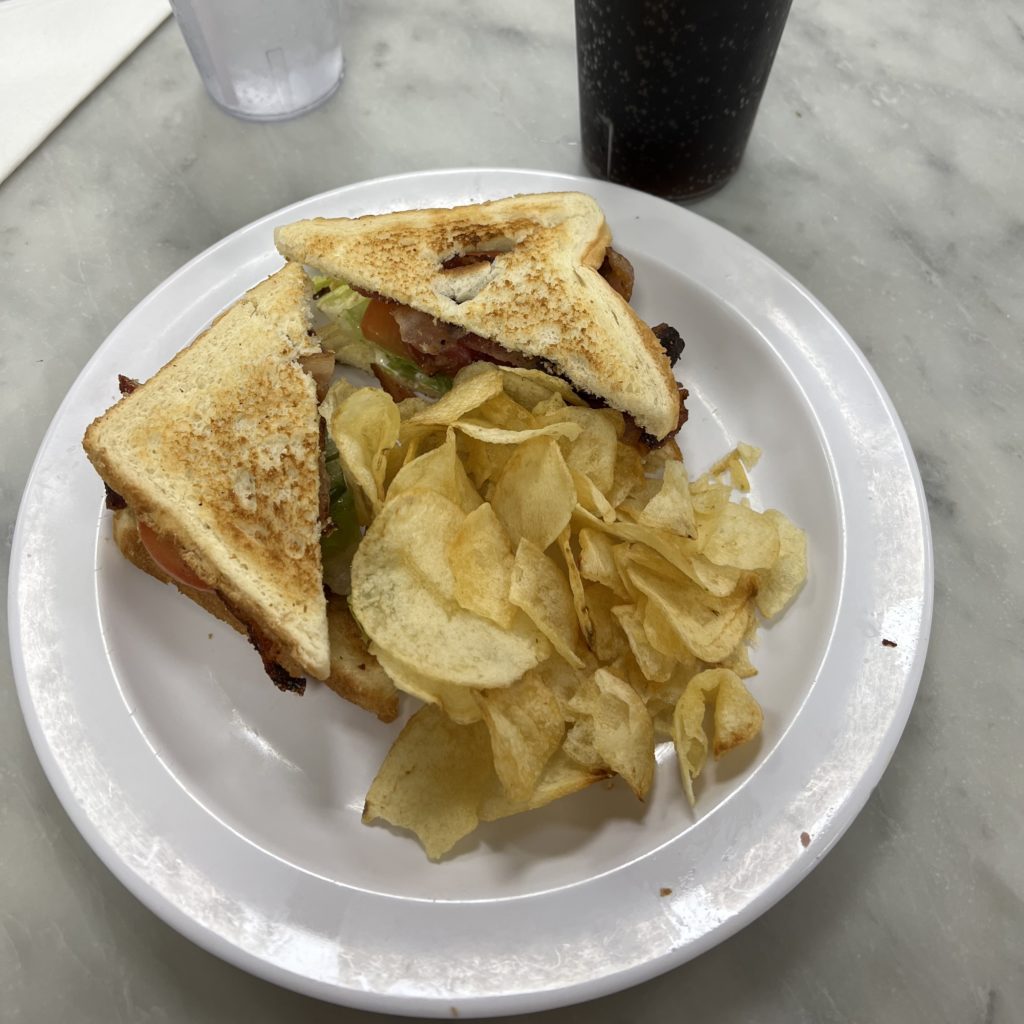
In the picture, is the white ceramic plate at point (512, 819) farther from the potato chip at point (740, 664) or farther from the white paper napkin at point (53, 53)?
the white paper napkin at point (53, 53)

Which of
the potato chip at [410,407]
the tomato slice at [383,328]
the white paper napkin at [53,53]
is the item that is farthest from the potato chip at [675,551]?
the white paper napkin at [53,53]

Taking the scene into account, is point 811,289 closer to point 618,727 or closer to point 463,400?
point 463,400

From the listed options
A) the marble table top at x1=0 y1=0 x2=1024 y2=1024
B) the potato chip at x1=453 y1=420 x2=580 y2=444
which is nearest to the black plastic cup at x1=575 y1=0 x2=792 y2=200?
the marble table top at x1=0 y1=0 x2=1024 y2=1024

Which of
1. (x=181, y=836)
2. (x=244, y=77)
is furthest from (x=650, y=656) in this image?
(x=244, y=77)

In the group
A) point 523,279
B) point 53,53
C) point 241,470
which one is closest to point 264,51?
point 53,53

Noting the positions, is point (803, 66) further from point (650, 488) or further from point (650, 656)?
point (650, 656)

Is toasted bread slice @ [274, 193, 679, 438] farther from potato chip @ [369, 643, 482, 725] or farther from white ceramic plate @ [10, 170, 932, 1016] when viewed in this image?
potato chip @ [369, 643, 482, 725]
